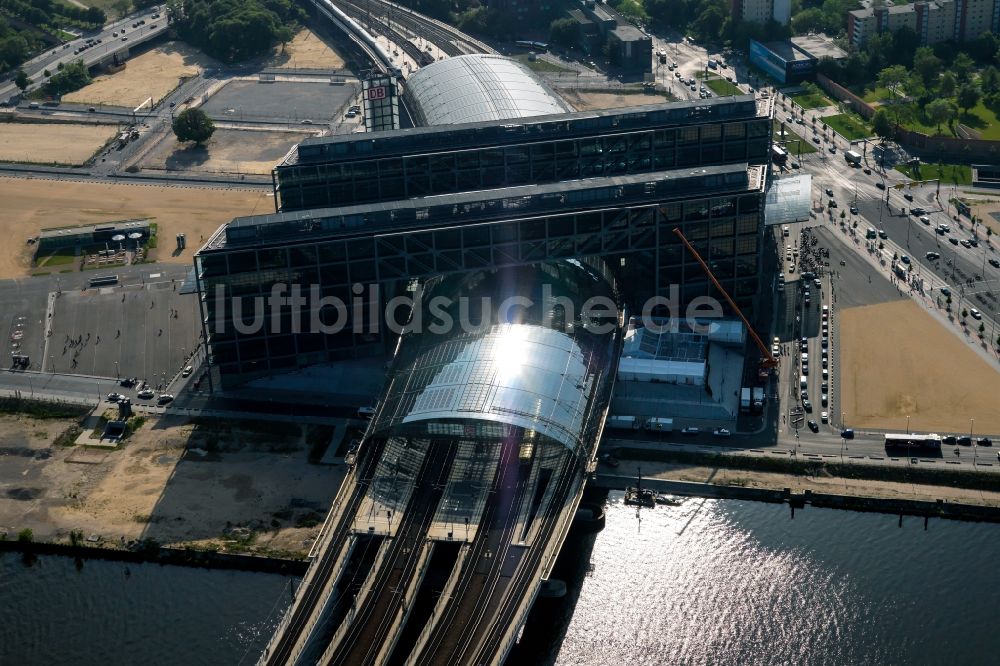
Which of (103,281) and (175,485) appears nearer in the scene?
(175,485)

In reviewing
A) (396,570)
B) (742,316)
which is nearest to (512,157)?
(742,316)

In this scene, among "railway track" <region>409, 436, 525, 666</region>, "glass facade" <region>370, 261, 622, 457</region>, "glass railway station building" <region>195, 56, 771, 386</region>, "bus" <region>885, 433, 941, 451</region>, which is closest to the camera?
"railway track" <region>409, 436, 525, 666</region>

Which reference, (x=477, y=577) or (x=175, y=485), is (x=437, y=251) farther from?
(x=477, y=577)

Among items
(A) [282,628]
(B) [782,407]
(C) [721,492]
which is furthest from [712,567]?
(A) [282,628]

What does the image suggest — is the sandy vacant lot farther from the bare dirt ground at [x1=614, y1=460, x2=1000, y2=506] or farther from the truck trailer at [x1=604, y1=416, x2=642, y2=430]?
the truck trailer at [x1=604, y1=416, x2=642, y2=430]

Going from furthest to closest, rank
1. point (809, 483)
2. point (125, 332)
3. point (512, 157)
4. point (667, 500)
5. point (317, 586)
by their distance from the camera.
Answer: point (512, 157), point (125, 332), point (809, 483), point (667, 500), point (317, 586)

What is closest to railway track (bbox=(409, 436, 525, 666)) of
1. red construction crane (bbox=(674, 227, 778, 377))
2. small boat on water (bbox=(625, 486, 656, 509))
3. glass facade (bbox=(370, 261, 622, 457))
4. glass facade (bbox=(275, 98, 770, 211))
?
glass facade (bbox=(370, 261, 622, 457))

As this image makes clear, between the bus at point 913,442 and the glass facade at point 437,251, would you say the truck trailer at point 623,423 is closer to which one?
the glass facade at point 437,251
